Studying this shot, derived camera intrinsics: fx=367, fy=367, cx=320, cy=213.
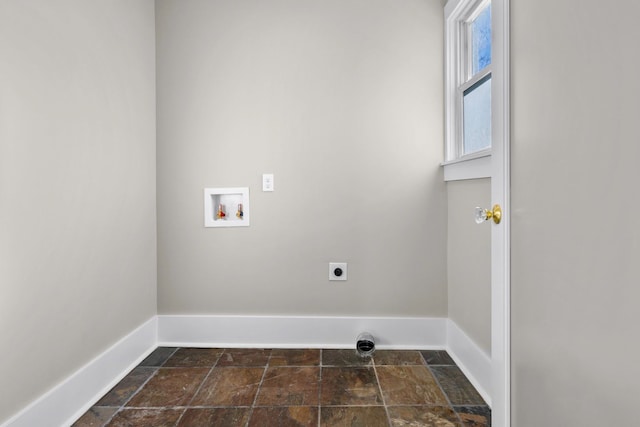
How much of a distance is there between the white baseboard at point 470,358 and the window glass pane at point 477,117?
1013mm

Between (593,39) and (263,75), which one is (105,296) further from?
(593,39)

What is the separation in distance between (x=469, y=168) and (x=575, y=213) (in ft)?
3.68

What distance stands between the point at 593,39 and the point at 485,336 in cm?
140

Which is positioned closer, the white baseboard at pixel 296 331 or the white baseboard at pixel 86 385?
the white baseboard at pixel 86 385

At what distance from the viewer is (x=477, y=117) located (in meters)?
1.96

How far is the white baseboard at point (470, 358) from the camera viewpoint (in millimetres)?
1705

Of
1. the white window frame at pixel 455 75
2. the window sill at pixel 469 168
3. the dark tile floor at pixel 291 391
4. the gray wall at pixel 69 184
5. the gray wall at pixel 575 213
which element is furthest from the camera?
the white window frame at pixel 455 75

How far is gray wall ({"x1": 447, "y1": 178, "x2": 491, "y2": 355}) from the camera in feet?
5.69

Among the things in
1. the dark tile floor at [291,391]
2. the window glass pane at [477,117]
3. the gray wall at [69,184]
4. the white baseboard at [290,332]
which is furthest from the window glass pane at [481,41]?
the gray wall at [69,184]

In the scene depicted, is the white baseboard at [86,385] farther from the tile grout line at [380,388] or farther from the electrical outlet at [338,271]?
the tile grout line at [380,388]

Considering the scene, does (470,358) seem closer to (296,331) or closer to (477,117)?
(296,331)

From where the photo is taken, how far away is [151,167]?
2.26m

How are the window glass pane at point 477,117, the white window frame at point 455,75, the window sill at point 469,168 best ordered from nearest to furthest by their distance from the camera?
1. the window sill at point 469,168
2. the window glass pane at point 477,117
3. the white window frame at point 455,75

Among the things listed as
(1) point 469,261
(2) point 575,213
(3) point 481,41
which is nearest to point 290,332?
(1) point 469,261
